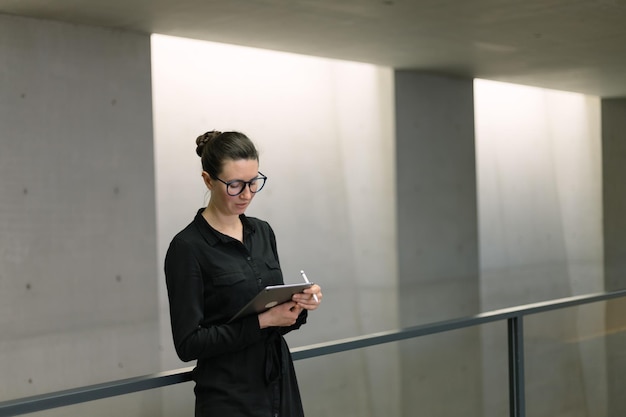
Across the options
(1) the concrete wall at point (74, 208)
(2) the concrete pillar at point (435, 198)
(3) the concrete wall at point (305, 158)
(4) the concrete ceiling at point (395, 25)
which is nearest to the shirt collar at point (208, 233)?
(4) the concrete ceiling at point (395, 25)

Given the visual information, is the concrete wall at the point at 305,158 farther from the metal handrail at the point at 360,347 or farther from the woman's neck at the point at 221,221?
the woman's neck at the point at 221,221

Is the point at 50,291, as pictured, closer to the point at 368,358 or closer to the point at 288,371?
the point at 368,358

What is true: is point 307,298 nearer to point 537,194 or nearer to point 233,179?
point 233,179

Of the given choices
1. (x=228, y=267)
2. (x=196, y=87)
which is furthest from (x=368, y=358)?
(x=196, y=87)

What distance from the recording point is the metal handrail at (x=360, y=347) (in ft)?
5.99

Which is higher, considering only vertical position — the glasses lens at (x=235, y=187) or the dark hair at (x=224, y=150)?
the dark hair at (x=224, y=150)

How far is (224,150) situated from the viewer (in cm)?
189

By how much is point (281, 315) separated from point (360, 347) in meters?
0.62

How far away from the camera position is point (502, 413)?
3090mm

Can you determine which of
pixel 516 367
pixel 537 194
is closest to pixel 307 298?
pixel 516 367

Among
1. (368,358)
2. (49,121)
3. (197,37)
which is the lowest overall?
(368,358)

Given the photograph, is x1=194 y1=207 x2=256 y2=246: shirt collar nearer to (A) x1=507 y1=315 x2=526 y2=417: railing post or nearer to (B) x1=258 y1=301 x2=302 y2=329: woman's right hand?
(B) x1=258 y1=301 x2=302 y2=329: woman's right hand

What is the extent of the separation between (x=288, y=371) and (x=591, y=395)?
2.49 m

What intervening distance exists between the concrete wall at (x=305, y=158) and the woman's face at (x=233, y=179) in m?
3.23
